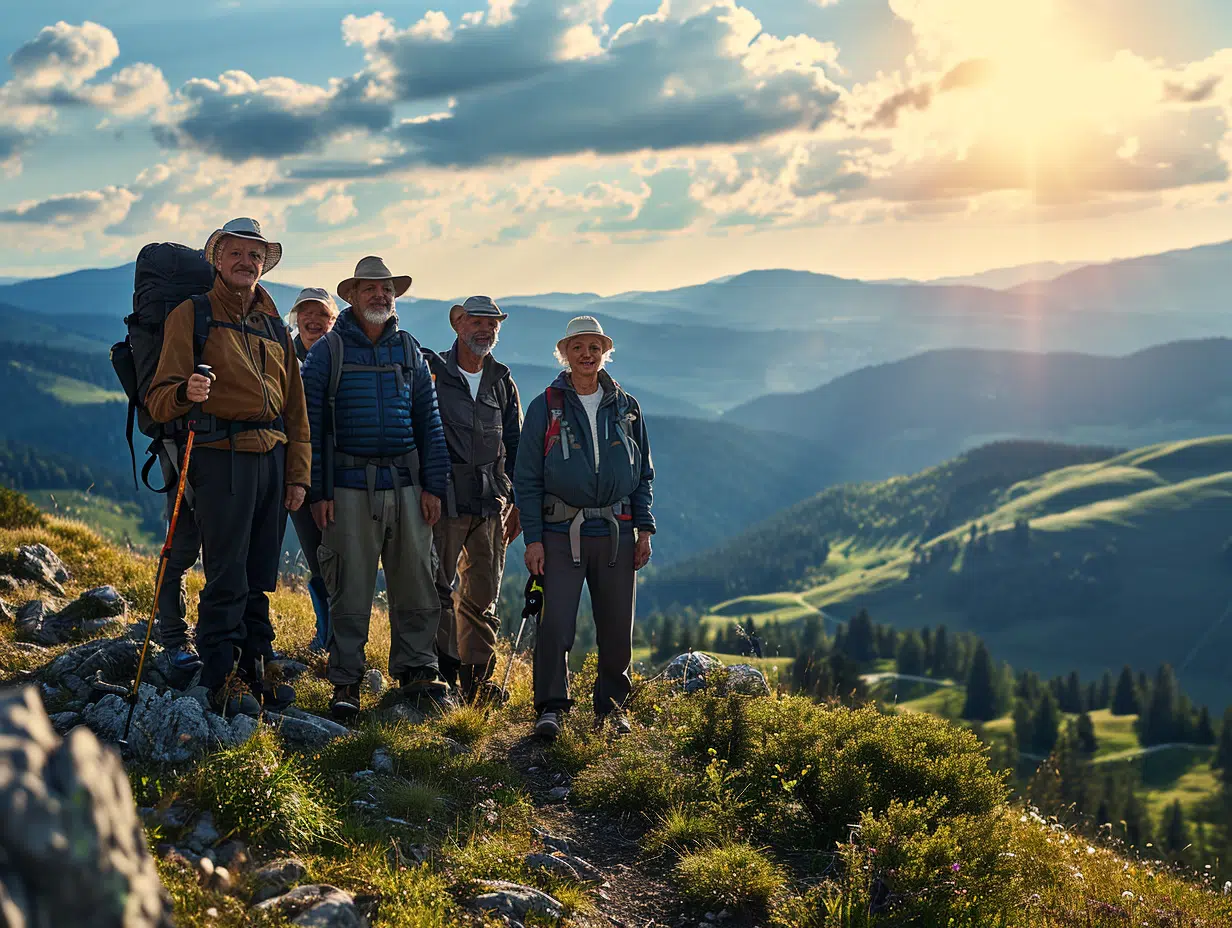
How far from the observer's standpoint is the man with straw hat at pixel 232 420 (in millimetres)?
6797

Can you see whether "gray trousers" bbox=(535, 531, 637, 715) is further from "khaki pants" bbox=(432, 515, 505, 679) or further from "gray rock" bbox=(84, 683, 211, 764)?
"gray rock" bbox=(84, 683, 211, 764)

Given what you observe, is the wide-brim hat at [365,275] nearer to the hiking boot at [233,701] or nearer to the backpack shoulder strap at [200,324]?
the backpack shoulder strap at [200,324]

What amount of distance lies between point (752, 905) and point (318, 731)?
132 inches

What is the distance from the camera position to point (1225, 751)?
12575 cm

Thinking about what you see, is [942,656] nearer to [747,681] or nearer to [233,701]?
[747,681]

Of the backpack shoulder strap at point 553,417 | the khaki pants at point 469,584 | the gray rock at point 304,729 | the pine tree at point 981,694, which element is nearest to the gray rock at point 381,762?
the gray rock at point 304,729

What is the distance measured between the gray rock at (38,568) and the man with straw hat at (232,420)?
15.4ft

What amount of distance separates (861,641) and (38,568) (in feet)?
529

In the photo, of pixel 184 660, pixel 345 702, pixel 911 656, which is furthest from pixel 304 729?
pixel 911 656

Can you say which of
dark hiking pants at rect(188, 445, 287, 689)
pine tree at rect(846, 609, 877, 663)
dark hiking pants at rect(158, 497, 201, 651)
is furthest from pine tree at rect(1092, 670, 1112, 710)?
dark hiking pants at rect(188, 445, 287, 689)

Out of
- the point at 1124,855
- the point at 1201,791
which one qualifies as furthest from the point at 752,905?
the point at 1201,791

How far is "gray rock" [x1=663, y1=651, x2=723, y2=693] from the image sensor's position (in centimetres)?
1032

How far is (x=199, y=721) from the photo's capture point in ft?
19.4

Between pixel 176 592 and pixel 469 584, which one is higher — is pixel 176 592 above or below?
above
